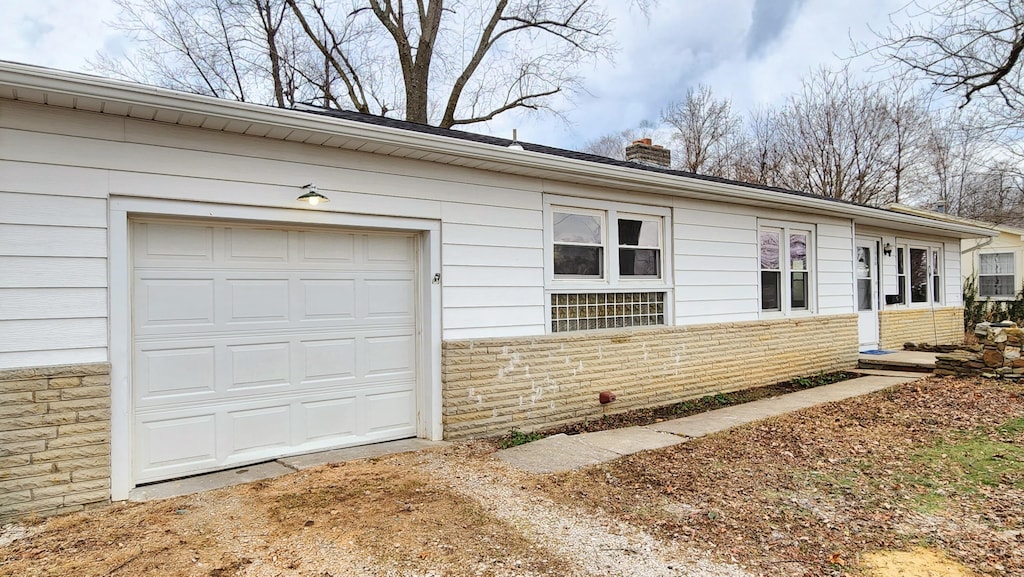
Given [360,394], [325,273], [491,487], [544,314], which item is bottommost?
[491,487]

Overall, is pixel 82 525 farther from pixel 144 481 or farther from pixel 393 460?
pixel 393 460

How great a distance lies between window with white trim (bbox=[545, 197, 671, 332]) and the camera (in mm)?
6895

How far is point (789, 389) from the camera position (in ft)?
29.6

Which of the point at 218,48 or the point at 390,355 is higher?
the point at 218,48

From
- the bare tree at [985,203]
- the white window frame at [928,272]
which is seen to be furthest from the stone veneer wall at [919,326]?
the bare tree at [985,203]

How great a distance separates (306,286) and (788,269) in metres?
7.63

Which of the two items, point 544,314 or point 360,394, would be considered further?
point 544,314

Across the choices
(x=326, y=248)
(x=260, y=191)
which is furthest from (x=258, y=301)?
(x=260, y=191)

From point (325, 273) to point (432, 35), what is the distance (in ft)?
47.0

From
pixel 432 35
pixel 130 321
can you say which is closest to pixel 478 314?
pixel 130 321

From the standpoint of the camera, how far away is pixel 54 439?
4117 millimetres

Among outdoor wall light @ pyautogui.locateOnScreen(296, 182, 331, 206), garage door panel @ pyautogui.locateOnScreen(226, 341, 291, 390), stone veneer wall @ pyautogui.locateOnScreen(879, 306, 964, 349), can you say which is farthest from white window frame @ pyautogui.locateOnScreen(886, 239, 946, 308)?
garage door panel @ pyautogui.locateOnScreen(226, 341, 291, 390)

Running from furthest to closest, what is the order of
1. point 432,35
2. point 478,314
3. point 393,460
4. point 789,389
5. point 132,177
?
point 432,35 → point 789,389 → point 478,314 → point 393,460 → point 132,177

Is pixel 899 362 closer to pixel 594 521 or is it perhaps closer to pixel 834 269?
pixel 834 269
